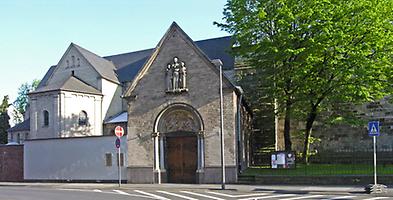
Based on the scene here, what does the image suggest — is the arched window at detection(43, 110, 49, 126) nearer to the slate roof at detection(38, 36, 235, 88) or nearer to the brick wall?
the slate roof at detection(38, 36, 235, 88)

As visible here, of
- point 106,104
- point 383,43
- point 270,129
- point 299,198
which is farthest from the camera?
point 106,104

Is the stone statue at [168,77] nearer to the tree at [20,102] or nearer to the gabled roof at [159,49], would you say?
the gabled roof at [159,49]

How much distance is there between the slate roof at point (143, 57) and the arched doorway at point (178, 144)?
65.2 feet

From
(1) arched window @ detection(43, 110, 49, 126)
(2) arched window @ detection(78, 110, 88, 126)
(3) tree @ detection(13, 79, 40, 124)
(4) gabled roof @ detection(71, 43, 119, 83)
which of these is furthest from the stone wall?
(3) tree @ detection(13, 79, 40, 124)

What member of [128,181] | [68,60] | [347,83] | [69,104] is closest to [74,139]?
[128,181]

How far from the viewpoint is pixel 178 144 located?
28.8 metres

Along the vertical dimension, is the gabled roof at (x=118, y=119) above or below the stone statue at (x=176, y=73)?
below

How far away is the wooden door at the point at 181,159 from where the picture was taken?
28266 mm

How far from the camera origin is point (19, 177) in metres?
35.8

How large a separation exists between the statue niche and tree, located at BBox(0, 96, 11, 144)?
169 ft

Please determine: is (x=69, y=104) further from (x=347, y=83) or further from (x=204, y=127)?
(x=347, y=83)

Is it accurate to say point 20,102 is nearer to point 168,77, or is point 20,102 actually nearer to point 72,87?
point 72,87

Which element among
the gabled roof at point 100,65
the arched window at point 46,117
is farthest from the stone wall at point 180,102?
the gabled roof at point 100,65

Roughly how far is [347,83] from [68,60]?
37.9 meters
